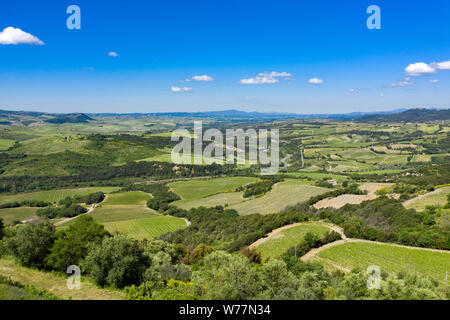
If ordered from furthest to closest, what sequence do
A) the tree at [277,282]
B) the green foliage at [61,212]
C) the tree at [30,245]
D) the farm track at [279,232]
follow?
the green foliage at [61,212] → the farm track at [279,232] → the tree at [30,245] → the tree at [277,282]

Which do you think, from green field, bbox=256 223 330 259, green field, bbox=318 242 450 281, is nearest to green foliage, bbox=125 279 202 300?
green field, bbox=256 223 330 259

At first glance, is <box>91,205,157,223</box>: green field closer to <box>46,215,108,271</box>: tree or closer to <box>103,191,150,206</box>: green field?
<box>103,191,150,206</box>: green field

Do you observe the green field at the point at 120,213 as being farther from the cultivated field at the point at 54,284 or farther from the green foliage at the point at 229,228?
the cultivated field at the point at 54,284

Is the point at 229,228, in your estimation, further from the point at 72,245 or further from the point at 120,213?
the point at 120,213

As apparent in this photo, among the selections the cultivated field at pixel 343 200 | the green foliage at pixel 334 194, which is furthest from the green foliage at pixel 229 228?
the green foliage at pixel 334 194
